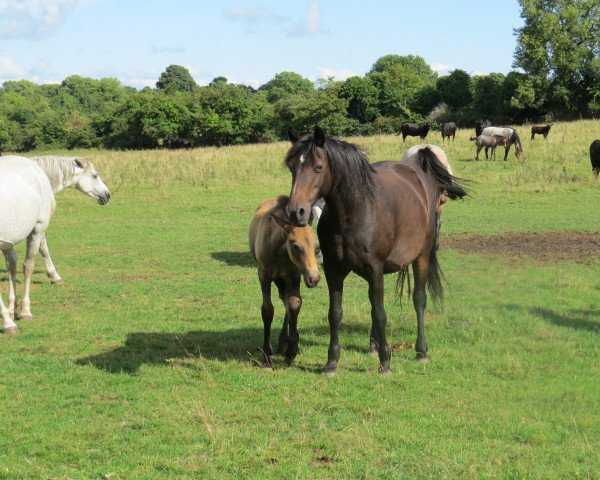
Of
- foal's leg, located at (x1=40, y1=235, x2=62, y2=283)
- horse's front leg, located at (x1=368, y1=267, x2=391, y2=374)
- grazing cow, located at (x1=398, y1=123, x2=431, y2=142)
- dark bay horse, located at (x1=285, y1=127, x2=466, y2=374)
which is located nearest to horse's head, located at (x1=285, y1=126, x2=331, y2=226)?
dark bay horse, located at (x1=285, y1=127, x2=466, y2=374)

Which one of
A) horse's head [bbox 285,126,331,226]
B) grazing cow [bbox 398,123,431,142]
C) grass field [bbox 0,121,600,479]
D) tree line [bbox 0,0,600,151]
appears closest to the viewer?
grass field [bbox 0,121,600,479]

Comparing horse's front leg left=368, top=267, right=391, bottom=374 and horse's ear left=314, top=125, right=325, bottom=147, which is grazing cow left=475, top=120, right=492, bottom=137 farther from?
horse's ear left=314, top=125, right=325, bottom=147

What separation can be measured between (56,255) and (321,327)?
7.87 m

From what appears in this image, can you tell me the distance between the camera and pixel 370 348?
749 centimetres

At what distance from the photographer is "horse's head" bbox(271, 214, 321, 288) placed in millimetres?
6355

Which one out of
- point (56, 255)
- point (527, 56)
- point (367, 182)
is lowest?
point (56, 255)

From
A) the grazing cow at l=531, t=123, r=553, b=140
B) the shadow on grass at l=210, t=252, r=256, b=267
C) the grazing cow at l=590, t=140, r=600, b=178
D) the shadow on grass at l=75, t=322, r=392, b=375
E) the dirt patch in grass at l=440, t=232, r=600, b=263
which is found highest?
the grazing cow at l=531, t=123, r=553, b=140

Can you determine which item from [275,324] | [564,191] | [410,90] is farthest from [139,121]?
[275,324]

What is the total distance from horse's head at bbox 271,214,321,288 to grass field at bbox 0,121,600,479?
1.00 meters

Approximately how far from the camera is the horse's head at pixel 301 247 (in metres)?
6.36

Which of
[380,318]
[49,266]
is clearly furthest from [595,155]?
[380,318]

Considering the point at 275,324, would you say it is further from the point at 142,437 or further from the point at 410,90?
the point at 410,90

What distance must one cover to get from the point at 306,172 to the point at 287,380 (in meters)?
1.88

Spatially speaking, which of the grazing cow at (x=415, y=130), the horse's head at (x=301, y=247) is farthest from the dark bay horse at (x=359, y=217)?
the grazing cow at (x=415, y=130)
